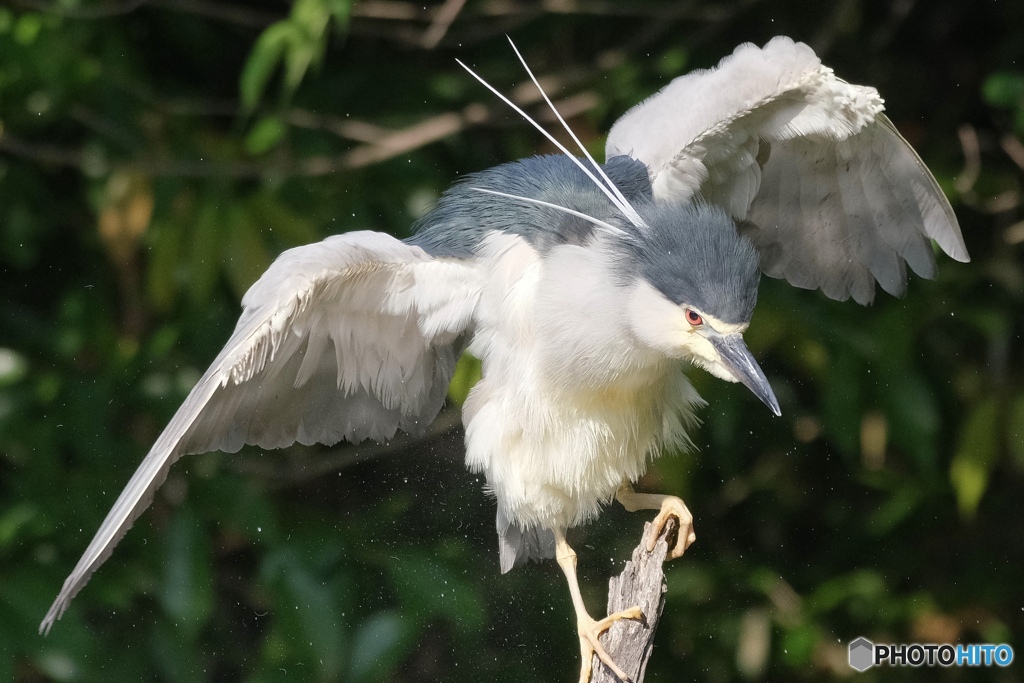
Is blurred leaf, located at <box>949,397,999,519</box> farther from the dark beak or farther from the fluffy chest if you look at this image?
the dark beak

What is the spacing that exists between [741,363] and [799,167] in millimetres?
478

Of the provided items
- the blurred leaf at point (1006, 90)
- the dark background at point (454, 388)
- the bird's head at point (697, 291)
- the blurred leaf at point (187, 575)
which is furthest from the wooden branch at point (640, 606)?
the blurred leaf at point (1006, 90)

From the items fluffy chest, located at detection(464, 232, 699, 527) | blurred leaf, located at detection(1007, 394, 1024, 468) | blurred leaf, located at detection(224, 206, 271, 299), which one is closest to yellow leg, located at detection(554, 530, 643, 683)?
fluffy chest, located at detection(464, 232, 699, 527)

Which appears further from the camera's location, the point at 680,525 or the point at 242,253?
the point at 242,253

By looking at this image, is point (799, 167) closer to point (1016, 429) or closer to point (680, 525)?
point (680, 525)

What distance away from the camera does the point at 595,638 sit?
1.31m

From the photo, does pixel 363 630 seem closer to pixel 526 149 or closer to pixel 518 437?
pixel 518 437

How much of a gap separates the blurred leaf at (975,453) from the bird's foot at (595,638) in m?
0.83

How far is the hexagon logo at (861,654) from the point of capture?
204 cm

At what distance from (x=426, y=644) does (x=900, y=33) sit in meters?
1.45

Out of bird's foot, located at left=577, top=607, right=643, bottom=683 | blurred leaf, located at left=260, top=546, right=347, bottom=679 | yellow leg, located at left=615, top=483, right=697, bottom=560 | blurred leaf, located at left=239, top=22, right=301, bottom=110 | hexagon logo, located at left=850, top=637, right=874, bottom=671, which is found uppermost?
blurred leaf, located at left=239, top=22, right=301, bottom=110

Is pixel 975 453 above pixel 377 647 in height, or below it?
above

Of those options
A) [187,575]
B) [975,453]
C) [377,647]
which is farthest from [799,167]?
[187,575]

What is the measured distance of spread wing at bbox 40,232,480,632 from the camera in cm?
115
